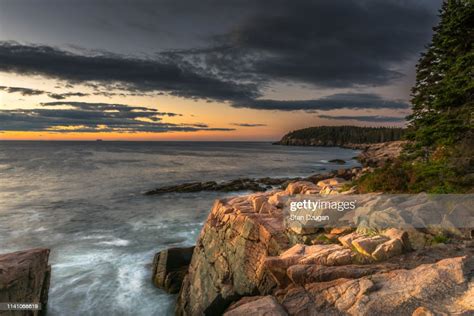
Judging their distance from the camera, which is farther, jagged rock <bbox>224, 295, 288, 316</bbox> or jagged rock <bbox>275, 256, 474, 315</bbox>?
jagged rock <bbox>224, 295, 288, 316</bbox>

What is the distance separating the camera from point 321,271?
26.8ft

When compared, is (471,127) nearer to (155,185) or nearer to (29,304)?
(29,304)

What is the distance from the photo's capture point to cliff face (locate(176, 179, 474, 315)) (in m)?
6.66

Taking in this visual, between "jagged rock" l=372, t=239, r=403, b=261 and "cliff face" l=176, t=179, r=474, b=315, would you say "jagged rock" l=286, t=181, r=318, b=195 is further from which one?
"jagged rock" l=372, t=239, r=403, b=261

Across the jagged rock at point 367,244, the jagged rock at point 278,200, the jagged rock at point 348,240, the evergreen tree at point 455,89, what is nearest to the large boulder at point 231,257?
the jagged rock at point 278,200

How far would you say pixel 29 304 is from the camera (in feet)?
38.1

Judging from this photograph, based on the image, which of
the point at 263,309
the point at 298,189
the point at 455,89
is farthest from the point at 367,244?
the point at 455,89

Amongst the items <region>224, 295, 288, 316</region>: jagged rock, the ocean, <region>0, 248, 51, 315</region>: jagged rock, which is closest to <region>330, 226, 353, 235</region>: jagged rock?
<region>224, 295, 288, 316</region>: jagged rock

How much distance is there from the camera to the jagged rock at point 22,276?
10781 mm

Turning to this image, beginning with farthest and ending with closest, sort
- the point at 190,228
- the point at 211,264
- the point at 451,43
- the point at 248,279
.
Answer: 1. the point at 190,228
2. the point at 451,43
3. the point at 211,264
4. the point at 248,279

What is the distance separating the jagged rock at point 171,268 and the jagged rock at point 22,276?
6363 millimetres

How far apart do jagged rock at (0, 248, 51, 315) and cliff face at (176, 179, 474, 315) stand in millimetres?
6837

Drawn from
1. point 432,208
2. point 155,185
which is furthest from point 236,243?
point 155,185

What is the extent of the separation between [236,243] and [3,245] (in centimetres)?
2254
